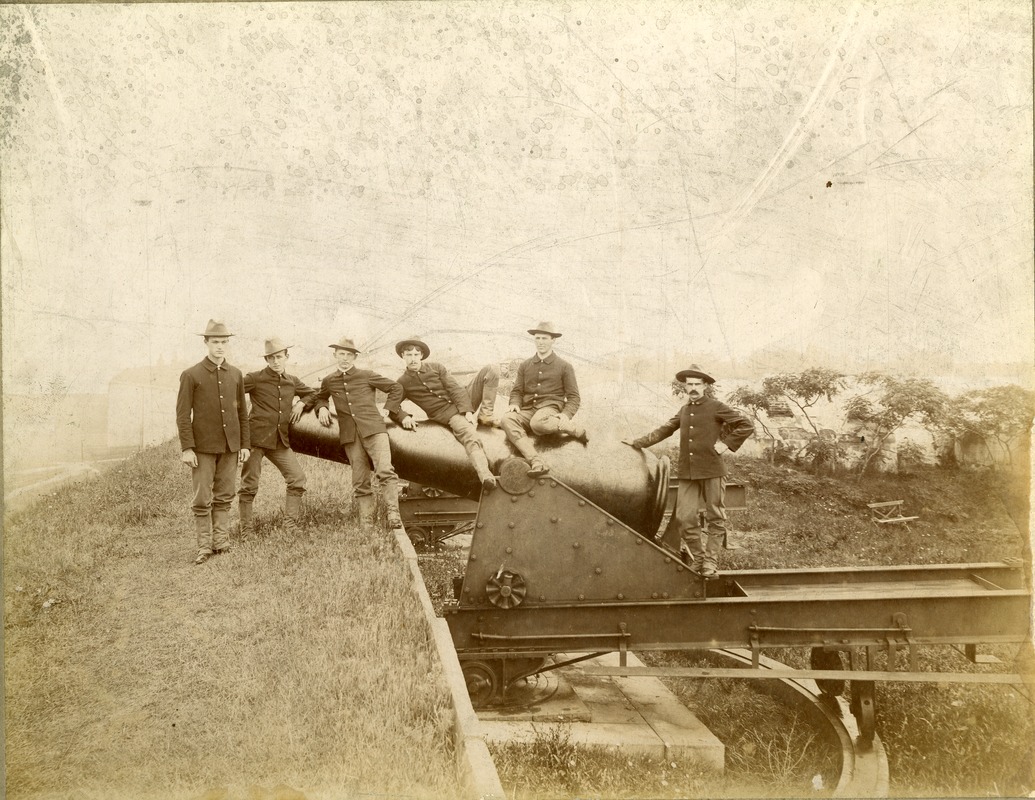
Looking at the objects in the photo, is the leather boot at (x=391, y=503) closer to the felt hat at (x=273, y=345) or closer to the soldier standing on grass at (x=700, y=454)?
the felt hat at (x=273, y=345)

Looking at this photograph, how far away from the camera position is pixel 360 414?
536cm

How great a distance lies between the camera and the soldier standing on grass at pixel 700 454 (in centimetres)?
493

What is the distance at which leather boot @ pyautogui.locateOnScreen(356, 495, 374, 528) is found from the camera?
225 inches

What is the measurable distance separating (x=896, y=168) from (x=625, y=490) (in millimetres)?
2834

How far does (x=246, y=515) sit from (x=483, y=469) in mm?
1888

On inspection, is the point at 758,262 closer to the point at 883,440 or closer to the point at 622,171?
the point at 622,171

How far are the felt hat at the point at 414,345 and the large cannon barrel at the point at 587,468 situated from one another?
1.67ft

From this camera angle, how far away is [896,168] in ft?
16.6

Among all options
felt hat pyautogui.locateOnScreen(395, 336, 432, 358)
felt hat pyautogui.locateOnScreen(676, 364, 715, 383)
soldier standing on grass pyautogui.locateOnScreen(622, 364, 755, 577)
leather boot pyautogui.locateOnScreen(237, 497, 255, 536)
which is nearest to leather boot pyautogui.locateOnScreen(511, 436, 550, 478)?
soldier standing on grass pyautogui.locateOnScreen(622, 364, 755, 577)

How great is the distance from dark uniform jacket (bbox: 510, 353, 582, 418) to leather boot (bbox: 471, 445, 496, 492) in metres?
0.46

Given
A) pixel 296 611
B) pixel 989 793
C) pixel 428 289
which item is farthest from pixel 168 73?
pixel 989 793

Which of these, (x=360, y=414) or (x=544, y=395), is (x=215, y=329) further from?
(x=544, y=395)

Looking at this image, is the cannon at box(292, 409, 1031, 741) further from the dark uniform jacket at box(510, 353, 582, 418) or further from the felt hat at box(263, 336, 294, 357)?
the felt hat at box(263, 336, 294, 357)

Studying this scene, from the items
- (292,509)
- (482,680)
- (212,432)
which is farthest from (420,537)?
(212,432)
